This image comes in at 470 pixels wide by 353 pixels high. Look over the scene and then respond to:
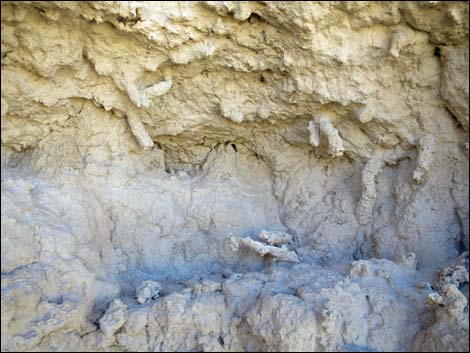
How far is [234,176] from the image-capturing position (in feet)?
12.0

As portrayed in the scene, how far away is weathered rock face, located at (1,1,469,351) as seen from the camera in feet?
8.62

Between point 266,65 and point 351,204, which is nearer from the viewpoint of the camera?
point 266,65

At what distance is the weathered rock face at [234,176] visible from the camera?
103 inches

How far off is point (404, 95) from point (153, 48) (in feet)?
5.37

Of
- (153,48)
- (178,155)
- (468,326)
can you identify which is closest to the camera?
(468,326)

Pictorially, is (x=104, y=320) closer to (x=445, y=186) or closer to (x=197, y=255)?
(x=197, y=255)

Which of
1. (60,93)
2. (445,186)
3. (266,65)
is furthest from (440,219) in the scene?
(60,93)

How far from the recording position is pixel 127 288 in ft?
10.0

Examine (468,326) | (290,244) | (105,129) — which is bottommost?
(290,244)

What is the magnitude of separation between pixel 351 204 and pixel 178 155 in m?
1.38

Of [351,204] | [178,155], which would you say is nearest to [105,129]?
[178,155]

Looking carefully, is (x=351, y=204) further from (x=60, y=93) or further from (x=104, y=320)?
(x=60, y=93)

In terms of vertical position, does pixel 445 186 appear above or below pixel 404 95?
below

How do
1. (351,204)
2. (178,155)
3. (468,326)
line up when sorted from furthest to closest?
1. (178,155)
2. (351,204)
3. (468,326)
